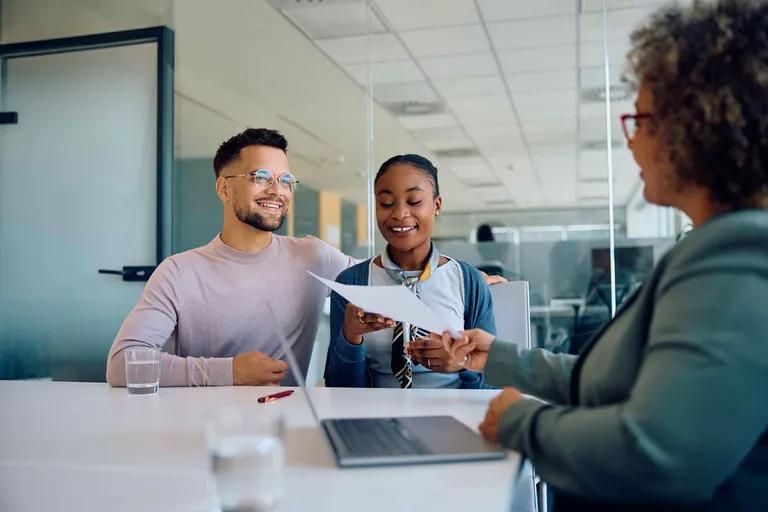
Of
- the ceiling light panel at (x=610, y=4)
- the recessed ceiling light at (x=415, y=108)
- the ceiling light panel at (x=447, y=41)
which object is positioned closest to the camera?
the ceiling light panel at (x=610, y=4)

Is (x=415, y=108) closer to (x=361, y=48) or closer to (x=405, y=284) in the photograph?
(x=361, y=48)

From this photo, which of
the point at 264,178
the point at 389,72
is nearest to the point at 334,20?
the point at 389,72

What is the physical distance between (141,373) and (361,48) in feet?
11.8

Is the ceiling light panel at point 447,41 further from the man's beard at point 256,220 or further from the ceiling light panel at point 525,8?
the man's beard at point 256,220

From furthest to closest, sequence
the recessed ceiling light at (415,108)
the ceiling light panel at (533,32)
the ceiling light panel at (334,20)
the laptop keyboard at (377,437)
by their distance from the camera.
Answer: the recessed ceiling light at (415,108) → the ceiling light panel at (533,32) → the ceiling light panel at (334,20) → the laptop keyboard at (377,437)

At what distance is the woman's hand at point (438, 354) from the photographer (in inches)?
51.9

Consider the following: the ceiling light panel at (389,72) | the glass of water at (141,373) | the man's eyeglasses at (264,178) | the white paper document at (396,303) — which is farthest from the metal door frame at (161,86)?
the white paper document at (396,303)

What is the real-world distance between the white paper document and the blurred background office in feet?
5.76

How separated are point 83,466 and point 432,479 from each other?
18.0 inches

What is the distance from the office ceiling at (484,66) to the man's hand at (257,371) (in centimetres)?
145

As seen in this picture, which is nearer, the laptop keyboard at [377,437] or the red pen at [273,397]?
the laptop keyboard at [377,437]

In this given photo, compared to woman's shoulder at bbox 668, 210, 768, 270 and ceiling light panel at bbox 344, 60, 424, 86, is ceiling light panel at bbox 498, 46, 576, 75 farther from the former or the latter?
woman's shoulder at bbox 668, 210, 768, 270

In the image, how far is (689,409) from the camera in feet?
2.18

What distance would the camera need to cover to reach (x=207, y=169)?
399 centimetres
